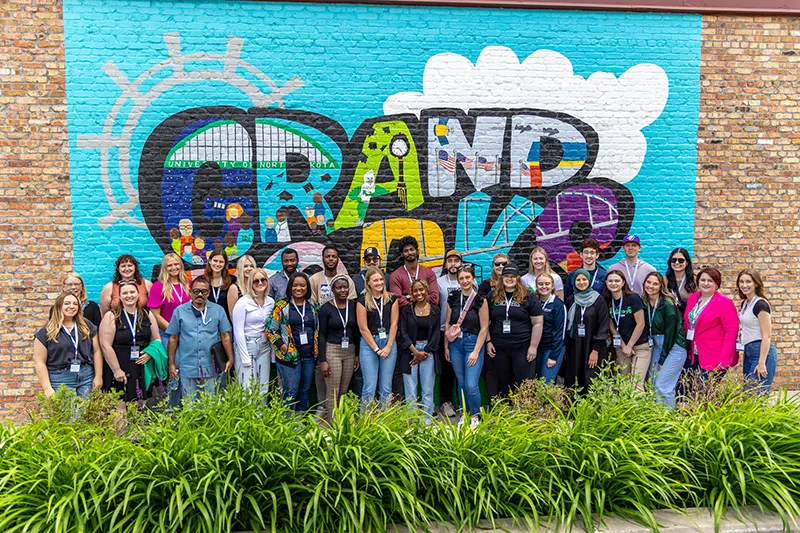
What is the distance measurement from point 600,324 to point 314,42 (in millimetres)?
5202

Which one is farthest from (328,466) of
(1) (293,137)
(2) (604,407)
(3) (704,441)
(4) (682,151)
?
(4) (682,151)

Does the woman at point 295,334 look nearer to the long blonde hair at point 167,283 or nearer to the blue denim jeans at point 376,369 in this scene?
the blue denim jeans at point 376,369

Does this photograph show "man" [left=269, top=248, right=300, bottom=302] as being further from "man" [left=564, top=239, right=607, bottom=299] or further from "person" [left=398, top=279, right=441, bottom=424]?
"man" [left=564, top=239, right=607, bottom=299]

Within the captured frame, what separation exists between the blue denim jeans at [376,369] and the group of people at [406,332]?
0.01 metres

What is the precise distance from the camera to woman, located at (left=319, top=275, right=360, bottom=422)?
689 cm

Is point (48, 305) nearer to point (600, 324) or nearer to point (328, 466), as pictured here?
point (328, 466)

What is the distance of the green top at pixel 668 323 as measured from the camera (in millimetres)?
7133

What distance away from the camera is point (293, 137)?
8523 mm

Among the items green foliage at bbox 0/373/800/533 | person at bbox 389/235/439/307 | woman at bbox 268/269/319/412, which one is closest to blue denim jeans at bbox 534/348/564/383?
person at bbox 389/235/439/307

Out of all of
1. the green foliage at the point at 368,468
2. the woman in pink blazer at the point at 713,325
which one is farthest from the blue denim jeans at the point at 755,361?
the green foliage at the point at 368,468

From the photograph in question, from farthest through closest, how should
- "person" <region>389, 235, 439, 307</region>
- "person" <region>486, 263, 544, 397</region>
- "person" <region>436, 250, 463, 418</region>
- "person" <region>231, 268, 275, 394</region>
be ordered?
"person" <region>389, 235, 439, 307</region>, "person" <region>436, 250, 463, 418</region>, "person" <region>486, 263, 544, 397</region>, "person" <region>231, 268, 275, 394</region>

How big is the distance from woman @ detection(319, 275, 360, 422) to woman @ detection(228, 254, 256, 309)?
105cm

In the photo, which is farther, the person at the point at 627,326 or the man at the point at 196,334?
the person at the point at 627,326

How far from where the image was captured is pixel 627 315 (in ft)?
23.4
